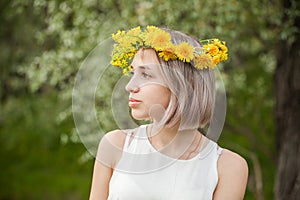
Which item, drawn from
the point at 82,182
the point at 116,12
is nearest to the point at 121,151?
the point at 116,12

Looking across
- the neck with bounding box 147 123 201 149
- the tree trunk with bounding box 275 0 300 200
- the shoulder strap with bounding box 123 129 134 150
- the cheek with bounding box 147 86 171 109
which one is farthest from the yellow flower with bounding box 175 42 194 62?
the tree trunk with bounding box 275 0 300 200

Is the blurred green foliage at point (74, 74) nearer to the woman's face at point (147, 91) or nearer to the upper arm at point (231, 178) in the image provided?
the woman's face at point (147, 91)

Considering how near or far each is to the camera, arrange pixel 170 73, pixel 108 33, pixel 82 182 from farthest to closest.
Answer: pixel 82 182
pixel 108 33
pixel 170 73

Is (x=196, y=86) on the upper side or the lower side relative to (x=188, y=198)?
upper

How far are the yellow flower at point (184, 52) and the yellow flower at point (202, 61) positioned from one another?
42mm

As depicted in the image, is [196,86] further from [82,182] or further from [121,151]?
[82,182]

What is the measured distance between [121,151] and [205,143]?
1.20ft

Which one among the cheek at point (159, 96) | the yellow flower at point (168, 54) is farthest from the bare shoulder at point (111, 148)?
the yellow flower at point (168, 54)

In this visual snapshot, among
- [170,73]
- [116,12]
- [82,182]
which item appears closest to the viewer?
[170,73]

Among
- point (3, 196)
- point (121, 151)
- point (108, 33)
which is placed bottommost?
point (3, 196)

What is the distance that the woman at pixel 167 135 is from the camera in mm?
2387

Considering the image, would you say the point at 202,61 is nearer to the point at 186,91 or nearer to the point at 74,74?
the point at 186,91

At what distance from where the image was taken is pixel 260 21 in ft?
17.8

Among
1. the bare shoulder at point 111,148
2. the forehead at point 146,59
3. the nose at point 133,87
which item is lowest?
the bare shoulder at point 111,148
